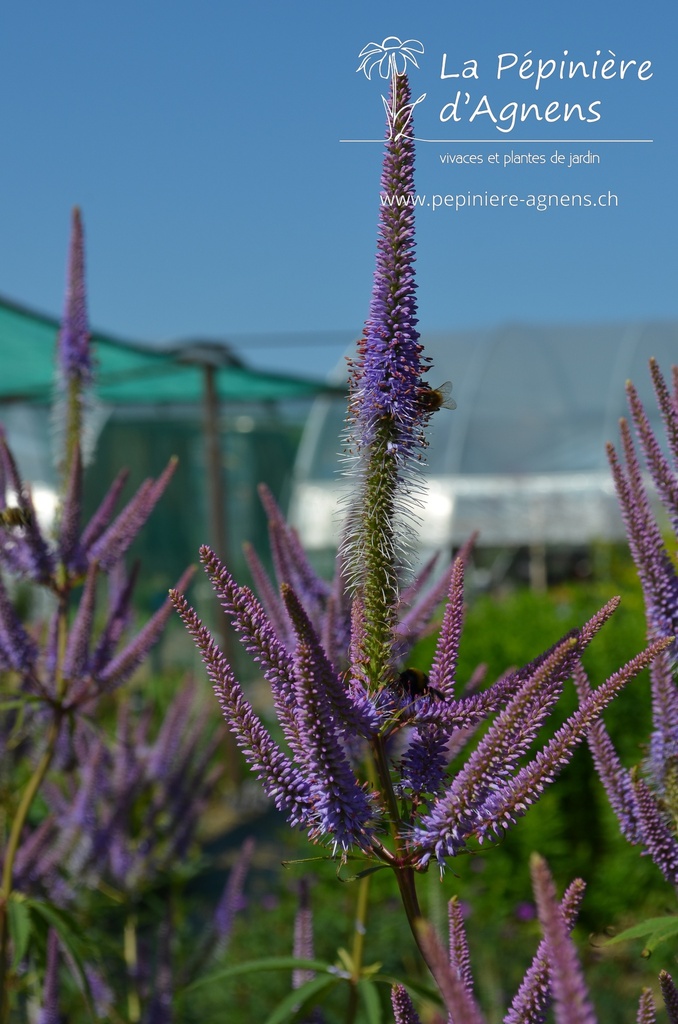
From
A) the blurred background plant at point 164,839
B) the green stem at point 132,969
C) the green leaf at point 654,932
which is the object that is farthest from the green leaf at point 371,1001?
the green stem at point 132,969

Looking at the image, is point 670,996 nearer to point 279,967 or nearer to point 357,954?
point 279,967

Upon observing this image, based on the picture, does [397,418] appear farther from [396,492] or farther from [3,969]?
[3,969]

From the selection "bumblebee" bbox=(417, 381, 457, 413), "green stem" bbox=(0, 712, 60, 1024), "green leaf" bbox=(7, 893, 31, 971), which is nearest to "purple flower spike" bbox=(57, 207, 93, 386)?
"green stem" bbox=(0, 712, 60, 1024)

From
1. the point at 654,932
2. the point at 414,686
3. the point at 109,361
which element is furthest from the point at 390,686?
the point at 109,361

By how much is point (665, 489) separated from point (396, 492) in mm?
604

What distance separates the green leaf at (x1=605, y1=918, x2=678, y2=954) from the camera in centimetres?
154

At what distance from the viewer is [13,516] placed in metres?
2.56

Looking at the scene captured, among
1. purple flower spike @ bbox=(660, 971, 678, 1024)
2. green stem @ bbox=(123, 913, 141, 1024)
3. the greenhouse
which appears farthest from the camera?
the greenhouse

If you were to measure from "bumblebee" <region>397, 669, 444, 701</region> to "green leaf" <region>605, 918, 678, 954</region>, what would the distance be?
1.81 ft

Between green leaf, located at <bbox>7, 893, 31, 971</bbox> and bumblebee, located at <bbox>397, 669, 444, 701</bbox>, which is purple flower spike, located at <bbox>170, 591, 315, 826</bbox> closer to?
bumblebee, located at <bbox>397, 669, 444, 701</bbox>

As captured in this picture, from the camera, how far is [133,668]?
270 centimetres

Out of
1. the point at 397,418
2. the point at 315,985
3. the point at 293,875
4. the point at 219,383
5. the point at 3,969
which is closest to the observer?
the point at 397,418

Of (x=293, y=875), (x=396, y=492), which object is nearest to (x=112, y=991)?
(x=293, y=875)

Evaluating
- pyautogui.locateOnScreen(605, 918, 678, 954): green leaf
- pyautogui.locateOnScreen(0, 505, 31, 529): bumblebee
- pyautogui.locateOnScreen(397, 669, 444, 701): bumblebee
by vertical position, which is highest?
pyautogui.locateOnScreen(0, 505, 31, 529): bumblebee
